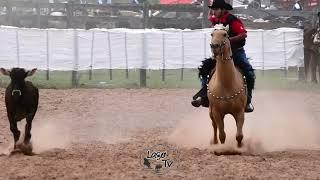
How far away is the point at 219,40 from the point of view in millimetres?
9984

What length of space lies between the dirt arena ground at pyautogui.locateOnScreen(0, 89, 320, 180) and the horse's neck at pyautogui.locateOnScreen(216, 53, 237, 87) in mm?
933

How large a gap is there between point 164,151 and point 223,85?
125 cm

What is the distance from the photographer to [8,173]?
8.52m

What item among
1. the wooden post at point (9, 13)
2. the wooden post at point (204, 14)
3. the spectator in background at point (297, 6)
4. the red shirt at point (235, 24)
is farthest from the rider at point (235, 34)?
the spectator in background at point (297, 6)

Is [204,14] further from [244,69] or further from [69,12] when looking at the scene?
[244,69]

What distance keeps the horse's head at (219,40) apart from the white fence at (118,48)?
1174 cm

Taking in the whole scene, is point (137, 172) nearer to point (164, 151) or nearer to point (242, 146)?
point (164, 151)

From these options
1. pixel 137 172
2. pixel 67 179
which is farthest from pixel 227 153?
pixel 67 179

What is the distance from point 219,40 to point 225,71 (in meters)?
0.53

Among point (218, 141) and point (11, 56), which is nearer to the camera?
point (218, 141)

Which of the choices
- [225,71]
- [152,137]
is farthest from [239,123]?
[152,137]

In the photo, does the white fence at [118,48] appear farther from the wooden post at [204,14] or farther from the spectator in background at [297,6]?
the spectator in background at [297,6]

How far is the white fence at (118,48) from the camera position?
21.4m

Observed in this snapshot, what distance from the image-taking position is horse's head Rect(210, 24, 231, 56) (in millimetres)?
9852
